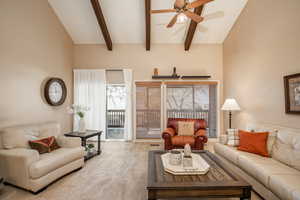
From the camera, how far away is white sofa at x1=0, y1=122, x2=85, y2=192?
2320 mm

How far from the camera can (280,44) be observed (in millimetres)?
2934

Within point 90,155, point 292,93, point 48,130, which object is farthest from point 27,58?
point 292,93

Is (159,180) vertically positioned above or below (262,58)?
below

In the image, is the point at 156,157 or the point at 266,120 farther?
the point at 266,120

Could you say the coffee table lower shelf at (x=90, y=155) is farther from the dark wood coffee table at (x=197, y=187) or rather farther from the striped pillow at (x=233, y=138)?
the striped pillow at (x=233, y=138)

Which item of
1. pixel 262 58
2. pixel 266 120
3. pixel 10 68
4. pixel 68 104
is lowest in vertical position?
pixel 266 120

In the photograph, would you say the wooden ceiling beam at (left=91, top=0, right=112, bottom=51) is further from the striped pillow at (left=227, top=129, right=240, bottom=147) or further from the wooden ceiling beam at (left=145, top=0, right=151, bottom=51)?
the striped pillow at (left=227, top=129, right=240, bottom=147)

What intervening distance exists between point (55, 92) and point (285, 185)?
4.84m

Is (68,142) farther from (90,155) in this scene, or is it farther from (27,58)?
(27,58)

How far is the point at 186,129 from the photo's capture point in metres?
4.15

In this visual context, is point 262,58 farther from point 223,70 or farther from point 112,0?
point 112,0

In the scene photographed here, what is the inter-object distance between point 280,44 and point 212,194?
9.43ft

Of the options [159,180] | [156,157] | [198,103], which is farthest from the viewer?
[198,103]

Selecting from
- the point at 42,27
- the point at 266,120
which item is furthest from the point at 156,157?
the point at 42,27
